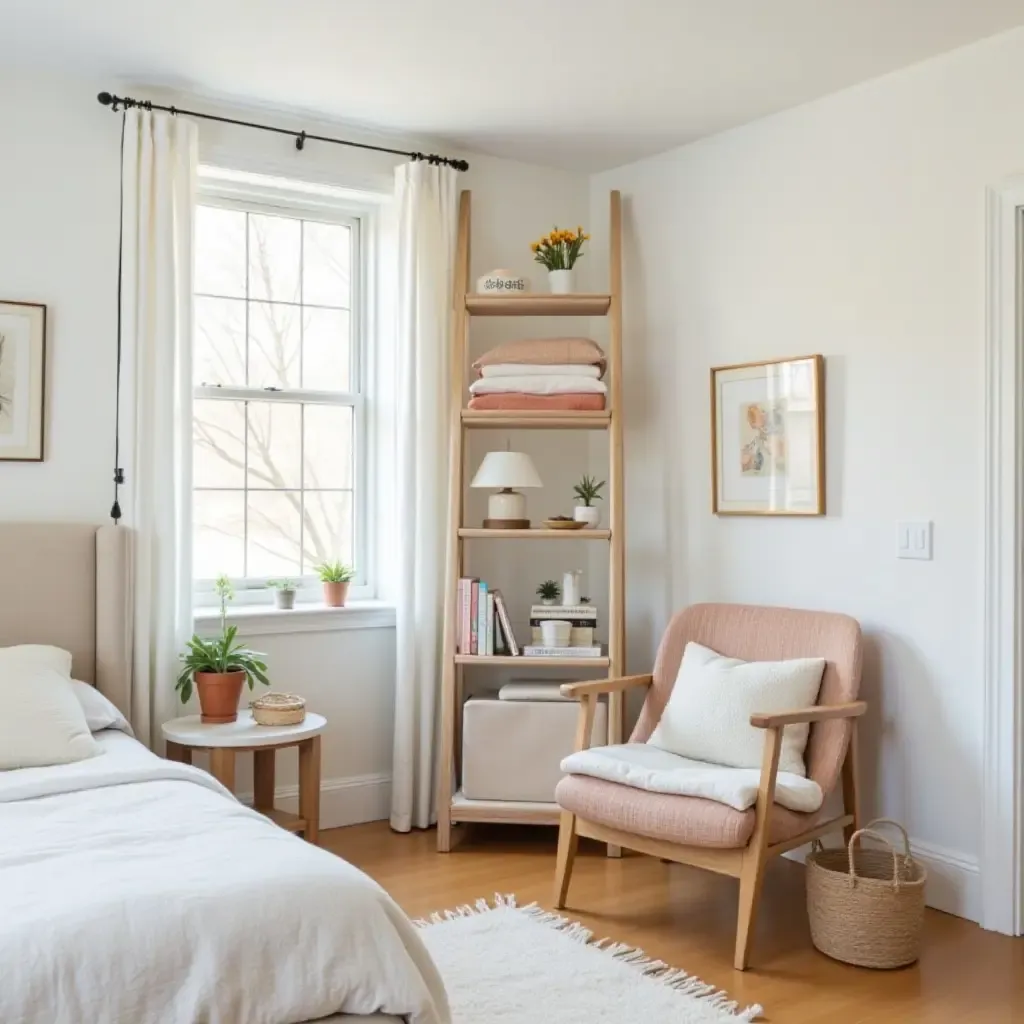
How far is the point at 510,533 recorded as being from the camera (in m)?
4.11

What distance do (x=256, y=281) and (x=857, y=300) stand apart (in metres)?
2.17

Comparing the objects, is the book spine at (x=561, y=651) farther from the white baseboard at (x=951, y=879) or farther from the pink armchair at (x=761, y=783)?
the white baseboard at (x=951, y=879)

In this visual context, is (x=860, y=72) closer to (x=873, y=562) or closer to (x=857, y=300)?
(x=857, y=300)

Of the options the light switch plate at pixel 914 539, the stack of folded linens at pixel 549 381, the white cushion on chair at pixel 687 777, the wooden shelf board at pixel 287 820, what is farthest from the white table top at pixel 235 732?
the light switch plate at pixel 914 539

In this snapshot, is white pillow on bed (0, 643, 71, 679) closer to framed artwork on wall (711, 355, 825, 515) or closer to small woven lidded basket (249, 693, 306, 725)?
small woven lidded basket (249, 693, 306, 725)

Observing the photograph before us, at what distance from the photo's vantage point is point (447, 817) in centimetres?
400

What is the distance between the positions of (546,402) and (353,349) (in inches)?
33.6

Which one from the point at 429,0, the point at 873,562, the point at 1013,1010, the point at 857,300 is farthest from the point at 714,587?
the point at 429,0

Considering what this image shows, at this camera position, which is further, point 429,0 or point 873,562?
point 873,562

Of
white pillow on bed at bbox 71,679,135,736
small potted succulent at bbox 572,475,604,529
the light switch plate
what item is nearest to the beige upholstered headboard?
white pillow on bed at bbox 71,679,135,736

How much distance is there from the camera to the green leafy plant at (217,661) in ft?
12.1

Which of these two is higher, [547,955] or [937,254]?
[937,254]

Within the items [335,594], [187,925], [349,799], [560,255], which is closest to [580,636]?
[335,594]

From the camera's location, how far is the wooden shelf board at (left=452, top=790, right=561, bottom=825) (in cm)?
397
